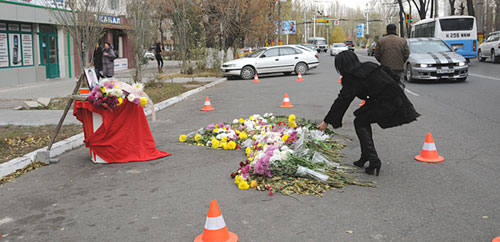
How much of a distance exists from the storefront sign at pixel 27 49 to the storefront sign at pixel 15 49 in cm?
37

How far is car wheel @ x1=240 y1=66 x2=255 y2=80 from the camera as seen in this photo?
22984 millimetres

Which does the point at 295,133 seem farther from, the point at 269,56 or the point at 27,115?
the point at 269,56

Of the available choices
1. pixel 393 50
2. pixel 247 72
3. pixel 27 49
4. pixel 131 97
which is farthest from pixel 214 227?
pixel 27 49

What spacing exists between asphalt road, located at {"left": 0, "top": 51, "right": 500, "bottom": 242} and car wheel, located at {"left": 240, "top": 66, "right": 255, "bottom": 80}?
15.1m

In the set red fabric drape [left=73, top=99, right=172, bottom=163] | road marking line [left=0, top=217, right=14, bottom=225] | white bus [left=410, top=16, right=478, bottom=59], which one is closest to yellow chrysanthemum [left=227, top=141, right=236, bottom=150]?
red fabric drape [left=73, top=99, right=172, bottom=163]

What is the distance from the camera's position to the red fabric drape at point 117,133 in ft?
21.5

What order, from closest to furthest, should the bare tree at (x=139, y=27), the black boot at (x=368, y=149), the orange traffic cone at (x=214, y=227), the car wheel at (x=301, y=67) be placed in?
the orange traffic cone at (x=214, y=227) < the black boot at (x=368, y=149) < the bare tree at (x=139, y=27) < the car wheel at (x=301, y=67)

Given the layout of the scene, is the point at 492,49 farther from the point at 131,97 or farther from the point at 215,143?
the point at 131,97

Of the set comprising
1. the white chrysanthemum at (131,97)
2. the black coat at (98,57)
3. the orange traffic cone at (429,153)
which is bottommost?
the orange traffic cone at (429,153)

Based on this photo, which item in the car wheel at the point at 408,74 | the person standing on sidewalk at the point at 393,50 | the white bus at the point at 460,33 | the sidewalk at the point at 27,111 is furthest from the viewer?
the white bus at the point at 460,33

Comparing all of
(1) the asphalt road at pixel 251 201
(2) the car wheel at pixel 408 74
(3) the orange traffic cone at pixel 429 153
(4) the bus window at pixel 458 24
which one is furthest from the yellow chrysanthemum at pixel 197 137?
(4) the bus window at pixel 458 24

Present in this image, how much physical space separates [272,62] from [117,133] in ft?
56.4

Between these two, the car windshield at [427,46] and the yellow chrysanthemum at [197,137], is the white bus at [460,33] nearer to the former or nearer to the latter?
the car windshield at [427,46]

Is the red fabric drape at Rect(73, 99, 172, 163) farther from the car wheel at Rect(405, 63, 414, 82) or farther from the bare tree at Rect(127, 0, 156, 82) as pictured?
the car wheel at Rect(405, 63, 414, 82)
